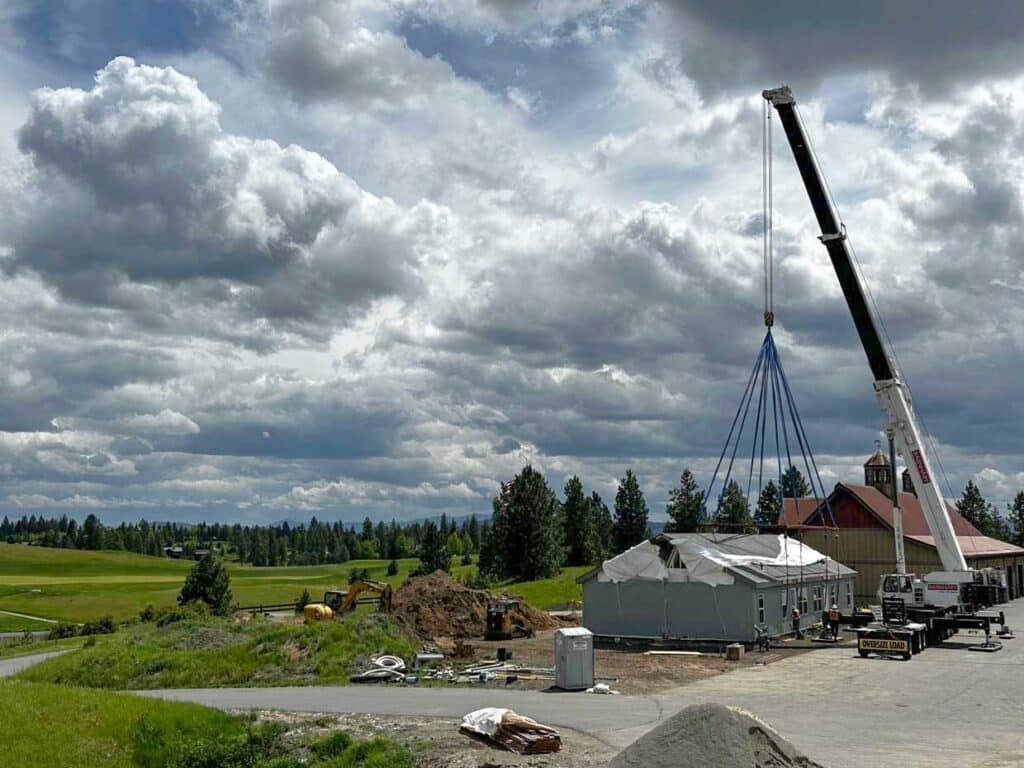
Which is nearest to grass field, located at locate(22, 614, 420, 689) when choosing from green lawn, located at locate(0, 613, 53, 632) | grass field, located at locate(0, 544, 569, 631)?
grass field, located at locate(0, 544, 569, 631)

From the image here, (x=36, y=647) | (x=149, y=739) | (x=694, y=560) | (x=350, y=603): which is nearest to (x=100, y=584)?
(x=36, y=647)

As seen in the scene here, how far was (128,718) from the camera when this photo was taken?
23688 mm

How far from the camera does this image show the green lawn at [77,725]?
72.7 feet

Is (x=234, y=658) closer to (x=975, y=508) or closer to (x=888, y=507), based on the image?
(x=888, y=507)

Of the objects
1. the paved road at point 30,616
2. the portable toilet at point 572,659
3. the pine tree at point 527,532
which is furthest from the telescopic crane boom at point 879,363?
the paved road at point 30,616

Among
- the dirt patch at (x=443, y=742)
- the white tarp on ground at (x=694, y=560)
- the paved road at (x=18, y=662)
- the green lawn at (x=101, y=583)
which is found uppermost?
the white tarp on ground at (x=694, y=560)

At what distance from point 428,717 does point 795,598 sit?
89.6ft

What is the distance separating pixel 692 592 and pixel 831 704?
16473 millimetres

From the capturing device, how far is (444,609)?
4728cm

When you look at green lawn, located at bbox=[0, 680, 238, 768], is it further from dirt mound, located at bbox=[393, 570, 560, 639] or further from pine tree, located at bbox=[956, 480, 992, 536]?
pine tree, located at bbox=[956, 480, 992, 536]

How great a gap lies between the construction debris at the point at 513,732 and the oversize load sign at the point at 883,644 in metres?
20.7

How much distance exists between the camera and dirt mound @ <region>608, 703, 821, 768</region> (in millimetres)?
14688

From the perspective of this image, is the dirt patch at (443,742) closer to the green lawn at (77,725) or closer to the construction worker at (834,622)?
the green lawn at (77,725)

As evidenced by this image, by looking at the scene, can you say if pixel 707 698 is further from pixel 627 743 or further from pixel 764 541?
pixel 764 541
